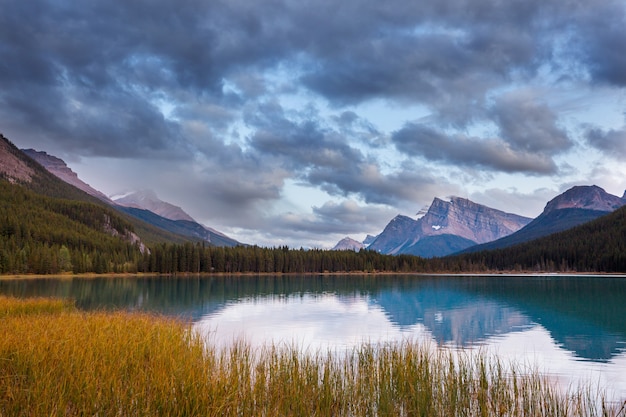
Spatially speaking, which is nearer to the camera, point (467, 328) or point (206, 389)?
point (206, 389)

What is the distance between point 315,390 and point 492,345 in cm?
2300

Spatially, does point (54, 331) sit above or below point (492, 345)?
above

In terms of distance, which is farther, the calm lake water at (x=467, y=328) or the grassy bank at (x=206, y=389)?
the calm lake water at (x=467, y=328)

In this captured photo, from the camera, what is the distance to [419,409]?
44.9 ft

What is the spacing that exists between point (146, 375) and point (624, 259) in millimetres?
223000

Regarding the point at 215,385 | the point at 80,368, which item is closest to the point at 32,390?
the point at 80,368

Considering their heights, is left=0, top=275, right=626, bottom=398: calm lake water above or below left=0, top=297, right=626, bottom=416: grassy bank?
below

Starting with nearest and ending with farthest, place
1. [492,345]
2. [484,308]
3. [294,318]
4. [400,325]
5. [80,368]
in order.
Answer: [80,368], [492,345], [400,325], [294,318], [484,308]

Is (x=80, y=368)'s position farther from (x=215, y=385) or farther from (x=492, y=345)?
(x=492, y=345)

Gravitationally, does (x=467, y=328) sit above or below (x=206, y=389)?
below

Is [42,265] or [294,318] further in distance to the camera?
[42,265]

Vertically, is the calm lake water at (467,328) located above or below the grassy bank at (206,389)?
below

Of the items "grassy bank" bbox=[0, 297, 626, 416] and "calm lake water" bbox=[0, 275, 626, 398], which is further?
"calm lake water" bbox=[0, 275, 626, 398]

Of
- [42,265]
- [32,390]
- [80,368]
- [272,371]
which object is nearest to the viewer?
[32,390]
